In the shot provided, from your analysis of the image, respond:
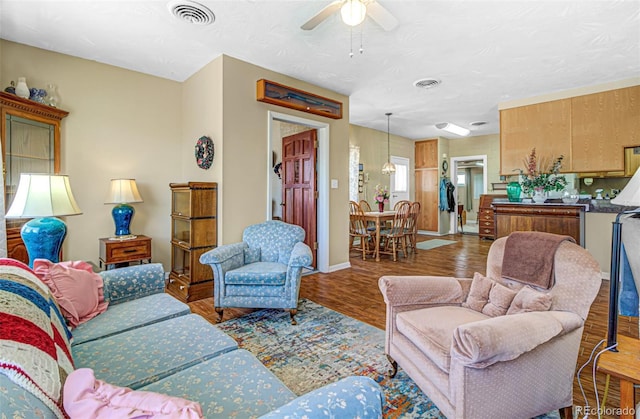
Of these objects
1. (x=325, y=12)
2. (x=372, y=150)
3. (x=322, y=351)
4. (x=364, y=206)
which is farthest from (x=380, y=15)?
(x=372, y=150)

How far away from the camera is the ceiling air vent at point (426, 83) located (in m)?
4.08

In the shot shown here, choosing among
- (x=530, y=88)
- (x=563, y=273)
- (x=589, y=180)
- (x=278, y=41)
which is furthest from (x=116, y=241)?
(x=589, y=180)

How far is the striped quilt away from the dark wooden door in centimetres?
346

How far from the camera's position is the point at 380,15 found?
214 cm

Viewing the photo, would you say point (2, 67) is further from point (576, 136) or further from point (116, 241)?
point (576, 136)

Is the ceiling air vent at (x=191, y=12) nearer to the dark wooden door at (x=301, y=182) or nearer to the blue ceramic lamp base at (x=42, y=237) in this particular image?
the blue ceramic lamp base at (x=42, y=237)

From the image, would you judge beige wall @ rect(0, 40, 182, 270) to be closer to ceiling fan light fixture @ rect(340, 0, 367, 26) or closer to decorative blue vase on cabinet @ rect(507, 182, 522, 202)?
ceiling fan light fixture @ rect(340, 0, 367, 26)

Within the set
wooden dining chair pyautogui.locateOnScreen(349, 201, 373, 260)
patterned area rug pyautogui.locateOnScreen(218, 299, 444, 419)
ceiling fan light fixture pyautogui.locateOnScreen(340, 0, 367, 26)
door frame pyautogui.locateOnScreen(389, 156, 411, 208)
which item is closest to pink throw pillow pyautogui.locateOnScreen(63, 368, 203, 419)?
patterned area rug pyautogui.locateOnScreen(218, 299, 444, 419)

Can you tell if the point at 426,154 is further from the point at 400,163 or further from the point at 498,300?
the point at 498,300

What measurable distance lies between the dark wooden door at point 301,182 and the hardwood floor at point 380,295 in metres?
0.75

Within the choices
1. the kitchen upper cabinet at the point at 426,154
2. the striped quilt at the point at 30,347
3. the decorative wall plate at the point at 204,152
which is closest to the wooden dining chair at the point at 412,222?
the kitchen upper cabinet at the point at 426,154

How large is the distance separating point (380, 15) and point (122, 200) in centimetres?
304

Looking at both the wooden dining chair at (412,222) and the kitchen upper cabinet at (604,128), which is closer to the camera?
the kitchen upper cabinet at (604,128)

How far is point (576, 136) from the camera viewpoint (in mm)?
4391
